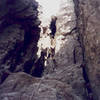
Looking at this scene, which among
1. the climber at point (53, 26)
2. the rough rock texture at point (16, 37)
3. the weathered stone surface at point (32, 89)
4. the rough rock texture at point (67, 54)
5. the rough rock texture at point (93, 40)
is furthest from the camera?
the climber at point (53, 26)

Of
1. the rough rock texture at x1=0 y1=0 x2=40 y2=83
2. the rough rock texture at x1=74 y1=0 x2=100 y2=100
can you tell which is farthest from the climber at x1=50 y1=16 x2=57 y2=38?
the rough rock texture at x1=74 y1=0 x2=100 y2=100

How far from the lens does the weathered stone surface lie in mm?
3838

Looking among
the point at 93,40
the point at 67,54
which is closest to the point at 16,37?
the point at 67,54

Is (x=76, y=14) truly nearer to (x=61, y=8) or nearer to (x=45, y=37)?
(x=61, y=8)

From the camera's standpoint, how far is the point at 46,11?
8.02m

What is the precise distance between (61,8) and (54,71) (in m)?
2.85

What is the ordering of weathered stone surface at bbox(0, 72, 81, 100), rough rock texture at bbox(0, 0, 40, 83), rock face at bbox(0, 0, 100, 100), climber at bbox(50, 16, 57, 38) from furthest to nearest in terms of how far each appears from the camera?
climber at bbox(50, 16, 57, 38)
rough rock texture at bbox(0, 0, 40, 83)
rock face at bbox(0, 0, 100, 100)
weathered stone surface at bbox(0, 72, 81, 100)

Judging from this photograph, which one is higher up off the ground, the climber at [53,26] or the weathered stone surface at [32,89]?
the climber at [53,26]

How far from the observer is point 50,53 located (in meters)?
6.36

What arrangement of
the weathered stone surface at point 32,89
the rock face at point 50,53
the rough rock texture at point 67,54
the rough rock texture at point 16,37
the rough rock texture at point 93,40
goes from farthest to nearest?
the rough rock texture at point 67,54, the rough rock texture at point 16,37, the rough rock texture at point 93,40, the rock face at point 50,53, the weathered stone surface at point 32,89

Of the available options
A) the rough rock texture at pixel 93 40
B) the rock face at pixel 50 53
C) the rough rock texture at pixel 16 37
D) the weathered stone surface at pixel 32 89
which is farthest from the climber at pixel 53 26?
the weathered stone surface at pixel 32 89

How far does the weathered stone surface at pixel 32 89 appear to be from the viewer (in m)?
3.84

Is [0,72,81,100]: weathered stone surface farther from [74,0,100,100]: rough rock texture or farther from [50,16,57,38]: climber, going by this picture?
[50,16,57,38]: climber

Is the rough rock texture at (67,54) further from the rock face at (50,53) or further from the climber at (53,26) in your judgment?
the climber at (53,26)
